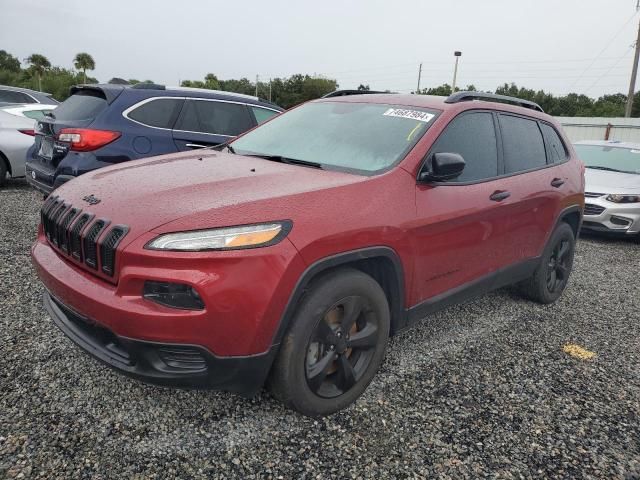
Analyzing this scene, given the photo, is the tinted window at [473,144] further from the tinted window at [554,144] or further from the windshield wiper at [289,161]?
the tinted window at [554,144]

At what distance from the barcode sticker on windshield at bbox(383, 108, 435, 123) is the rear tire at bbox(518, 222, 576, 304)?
5.95 ft

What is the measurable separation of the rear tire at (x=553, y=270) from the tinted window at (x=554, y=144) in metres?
0.59

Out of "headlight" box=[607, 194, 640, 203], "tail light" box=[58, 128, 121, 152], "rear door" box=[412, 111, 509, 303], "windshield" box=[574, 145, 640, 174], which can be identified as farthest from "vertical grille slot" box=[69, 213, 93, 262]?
"windshield" box=[574, 145, 640, 174]

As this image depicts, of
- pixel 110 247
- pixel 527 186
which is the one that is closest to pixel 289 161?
pixel 110 247

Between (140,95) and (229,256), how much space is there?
12.5 feet

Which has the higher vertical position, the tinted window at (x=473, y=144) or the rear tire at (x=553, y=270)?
the tinted window at (x=473, y=144)

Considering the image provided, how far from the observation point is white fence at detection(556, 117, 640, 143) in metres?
20.5

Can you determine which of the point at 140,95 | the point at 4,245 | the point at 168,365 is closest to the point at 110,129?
the point at 140,95

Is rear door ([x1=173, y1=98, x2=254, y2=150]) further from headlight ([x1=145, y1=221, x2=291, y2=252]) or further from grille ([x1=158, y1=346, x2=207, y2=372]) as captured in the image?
grille ([x1=158, y1=346, x2=207, y2=372])

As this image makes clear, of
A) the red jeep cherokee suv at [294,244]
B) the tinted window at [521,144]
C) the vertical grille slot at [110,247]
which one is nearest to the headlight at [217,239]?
the red jeep cherokee suv at [294,244]

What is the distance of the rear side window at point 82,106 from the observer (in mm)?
4910

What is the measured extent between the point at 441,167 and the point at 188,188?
135 cm

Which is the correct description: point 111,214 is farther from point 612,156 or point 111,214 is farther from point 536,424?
point 612,156

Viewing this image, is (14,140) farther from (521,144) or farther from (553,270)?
(553,270)
